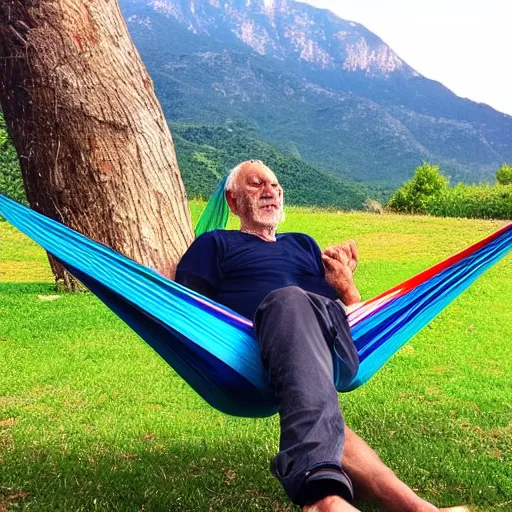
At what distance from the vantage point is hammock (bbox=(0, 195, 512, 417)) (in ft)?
6.33

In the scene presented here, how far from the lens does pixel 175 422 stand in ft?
11.9

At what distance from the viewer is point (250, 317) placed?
7.25 ft

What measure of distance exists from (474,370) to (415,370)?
38cm

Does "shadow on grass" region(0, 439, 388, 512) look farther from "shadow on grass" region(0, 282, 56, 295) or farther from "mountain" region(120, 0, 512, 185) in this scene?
"mountain" region(120, 0, 512, 185)

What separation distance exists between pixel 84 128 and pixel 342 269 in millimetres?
1012

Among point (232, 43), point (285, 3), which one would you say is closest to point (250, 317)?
point (232, 43)

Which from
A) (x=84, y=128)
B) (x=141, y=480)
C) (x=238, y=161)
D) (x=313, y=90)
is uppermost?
(x=84, y=128)

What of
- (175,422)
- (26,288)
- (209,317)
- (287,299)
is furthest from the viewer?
(26,288)

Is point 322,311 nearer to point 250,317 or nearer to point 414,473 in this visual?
point 250,317

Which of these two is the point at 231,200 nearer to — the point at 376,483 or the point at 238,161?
the point at 376,483

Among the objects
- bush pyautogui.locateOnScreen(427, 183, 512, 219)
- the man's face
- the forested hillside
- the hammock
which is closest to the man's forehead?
the man's face

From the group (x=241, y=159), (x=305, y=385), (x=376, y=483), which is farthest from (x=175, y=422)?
(x=241, y=159)

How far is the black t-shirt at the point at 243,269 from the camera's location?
227 centimetres

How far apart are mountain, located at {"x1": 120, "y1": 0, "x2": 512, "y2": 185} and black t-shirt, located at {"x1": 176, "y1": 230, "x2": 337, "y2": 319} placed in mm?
56150
